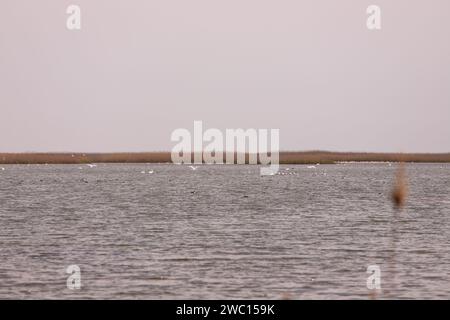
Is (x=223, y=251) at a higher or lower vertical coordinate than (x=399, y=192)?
lower

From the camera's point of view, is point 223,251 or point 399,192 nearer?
point 399,192

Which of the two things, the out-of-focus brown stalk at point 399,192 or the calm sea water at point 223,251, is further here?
the calm sea water at point 223,251

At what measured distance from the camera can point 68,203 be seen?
204 ft

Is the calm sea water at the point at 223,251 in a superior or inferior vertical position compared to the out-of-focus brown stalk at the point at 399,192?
inferior

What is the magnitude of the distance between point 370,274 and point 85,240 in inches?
559

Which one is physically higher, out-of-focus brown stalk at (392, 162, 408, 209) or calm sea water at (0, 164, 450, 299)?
out-of-focus brown stalk at (392, 162, 408, 209)

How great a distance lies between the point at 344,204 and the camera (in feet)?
199

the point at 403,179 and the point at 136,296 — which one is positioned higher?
the point at 403,179

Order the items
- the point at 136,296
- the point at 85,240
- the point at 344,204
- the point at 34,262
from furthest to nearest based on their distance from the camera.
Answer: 1. the point at 344,204
2. the point at 85,240
3. the point at 34,262
4. the point at 136,296

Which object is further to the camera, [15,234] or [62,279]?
[15,234]

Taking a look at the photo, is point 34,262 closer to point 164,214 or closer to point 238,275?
point 238,275

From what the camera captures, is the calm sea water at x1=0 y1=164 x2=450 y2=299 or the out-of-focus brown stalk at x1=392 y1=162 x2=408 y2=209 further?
the calm sea water at x1=0 y1=164 x2=450 y2=299
